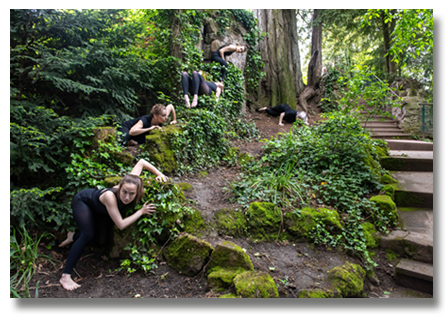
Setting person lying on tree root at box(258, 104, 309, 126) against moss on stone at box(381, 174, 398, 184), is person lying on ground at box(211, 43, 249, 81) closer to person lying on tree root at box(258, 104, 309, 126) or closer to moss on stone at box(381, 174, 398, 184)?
person lying on tree root at box(258, 104, 309, 126)

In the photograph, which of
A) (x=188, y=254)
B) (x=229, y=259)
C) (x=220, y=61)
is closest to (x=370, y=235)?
(x=229, y=259)

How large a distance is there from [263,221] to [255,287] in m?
1.21

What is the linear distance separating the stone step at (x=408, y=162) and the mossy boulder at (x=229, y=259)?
3.48 m

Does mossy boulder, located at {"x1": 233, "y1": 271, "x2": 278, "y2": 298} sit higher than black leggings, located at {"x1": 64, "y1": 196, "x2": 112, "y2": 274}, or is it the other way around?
black leggings, located at {"x1": 64, "y1": 196, "x2": 112, "y2": 274}

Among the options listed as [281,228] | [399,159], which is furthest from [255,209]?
[399,159]

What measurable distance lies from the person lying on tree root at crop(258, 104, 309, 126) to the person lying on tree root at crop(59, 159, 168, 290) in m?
6.67

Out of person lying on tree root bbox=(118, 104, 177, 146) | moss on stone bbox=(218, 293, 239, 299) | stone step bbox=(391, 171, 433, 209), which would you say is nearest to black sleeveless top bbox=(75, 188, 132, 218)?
moss on stone bbox=(218, 293, 239, 299)

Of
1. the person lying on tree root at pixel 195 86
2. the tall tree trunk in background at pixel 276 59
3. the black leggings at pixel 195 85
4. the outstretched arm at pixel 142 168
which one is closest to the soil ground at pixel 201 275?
the outstretched arm at pixel 142 168

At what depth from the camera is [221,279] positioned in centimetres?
225

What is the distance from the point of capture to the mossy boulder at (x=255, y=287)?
198 cm

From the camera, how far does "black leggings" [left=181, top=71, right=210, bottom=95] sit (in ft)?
17.6

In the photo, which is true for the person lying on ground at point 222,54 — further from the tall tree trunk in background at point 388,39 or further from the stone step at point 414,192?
the tall tree trunk in background at point 388,39

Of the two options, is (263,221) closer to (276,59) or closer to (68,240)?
(68,240)

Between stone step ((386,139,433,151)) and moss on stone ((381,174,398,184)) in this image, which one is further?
stone step ((386,139,433,151))
